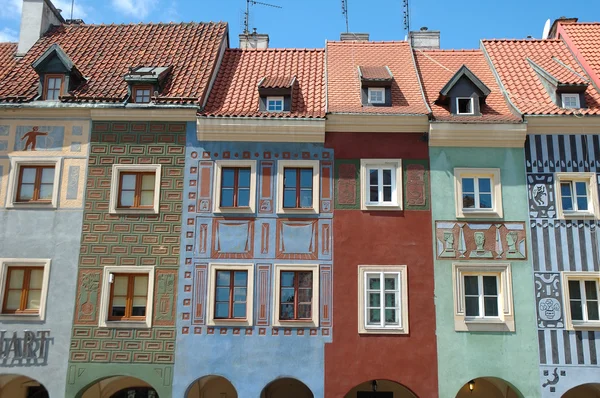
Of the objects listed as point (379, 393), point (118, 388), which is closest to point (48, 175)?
point (118, 388)

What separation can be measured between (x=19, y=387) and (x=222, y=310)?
6929 mm

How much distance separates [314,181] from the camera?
19.3 metres

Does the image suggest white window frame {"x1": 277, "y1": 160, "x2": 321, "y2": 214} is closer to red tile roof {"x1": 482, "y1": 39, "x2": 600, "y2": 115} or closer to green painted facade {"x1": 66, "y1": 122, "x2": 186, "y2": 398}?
green painted facade {"x1": 66, "y1": 122, "x2": 186, "y2": 398}

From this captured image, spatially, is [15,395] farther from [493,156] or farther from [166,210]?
[493,156]

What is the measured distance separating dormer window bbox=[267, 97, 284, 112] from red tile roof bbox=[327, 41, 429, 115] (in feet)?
4.72

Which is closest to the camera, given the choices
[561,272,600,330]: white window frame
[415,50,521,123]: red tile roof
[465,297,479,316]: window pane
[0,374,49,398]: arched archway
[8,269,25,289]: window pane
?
[561,272,600,330]: white window frame

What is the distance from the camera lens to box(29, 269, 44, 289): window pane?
18859 millimetres

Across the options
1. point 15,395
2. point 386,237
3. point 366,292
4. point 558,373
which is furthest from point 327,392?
point 15,395

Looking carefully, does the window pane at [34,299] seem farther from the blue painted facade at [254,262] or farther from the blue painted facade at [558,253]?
the blue painted facade at [558,253]

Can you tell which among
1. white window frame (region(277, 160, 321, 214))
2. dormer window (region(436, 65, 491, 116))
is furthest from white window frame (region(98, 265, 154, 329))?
dormer window (region(436, 65, 491, 116))

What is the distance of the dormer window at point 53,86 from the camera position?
801 inches

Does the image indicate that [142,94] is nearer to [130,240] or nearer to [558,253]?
[130,240]

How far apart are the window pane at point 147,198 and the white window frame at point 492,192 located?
8.57 m

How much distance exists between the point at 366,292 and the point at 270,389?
5.24 meters
